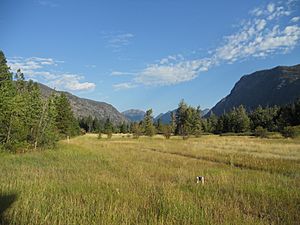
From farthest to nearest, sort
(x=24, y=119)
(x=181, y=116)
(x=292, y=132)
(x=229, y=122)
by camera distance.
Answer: (x=229, y=122), (x=181, y=116), (x=292, y=132), (x=24, y=119)

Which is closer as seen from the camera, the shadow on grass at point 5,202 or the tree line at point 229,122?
the shadow on grass at point 5,202

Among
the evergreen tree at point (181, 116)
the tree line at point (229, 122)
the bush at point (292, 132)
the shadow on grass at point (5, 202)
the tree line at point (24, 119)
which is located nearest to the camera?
the shadow on grass at point (5, 202)

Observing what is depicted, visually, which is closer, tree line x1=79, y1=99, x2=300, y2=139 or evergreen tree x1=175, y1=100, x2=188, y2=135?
tree line x1=79, y1=99, x2=300, y2=139

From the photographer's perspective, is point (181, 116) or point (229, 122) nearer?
point (181, 116)

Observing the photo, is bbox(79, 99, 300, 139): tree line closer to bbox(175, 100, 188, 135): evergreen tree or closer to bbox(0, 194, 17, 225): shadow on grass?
bbox(175, 100, 188, 135): evergreen tree

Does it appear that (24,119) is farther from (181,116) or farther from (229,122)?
(229,122)

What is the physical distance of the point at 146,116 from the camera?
96875mm

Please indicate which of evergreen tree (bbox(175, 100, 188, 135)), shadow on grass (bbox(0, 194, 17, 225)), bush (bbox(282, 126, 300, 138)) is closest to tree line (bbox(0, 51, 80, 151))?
shadow on grass (bbox(0, 194, 17, 225))

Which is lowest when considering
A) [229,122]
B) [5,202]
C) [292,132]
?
[5,202]

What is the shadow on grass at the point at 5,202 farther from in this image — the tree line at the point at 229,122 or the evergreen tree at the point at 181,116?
the evergreen tree at the point at 181,116

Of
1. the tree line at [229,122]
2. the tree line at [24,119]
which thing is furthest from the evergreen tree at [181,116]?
the tree line at [24,119]

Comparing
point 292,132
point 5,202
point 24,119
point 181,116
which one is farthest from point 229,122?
point 5,202

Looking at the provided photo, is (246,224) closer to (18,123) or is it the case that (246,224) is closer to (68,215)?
(68,215)

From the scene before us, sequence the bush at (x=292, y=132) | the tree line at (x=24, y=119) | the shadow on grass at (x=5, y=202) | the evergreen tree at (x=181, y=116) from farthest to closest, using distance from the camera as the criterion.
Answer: the evergreen tree at (x=181, y=116), the bush at (x=292, y=132), the tree line at (x=24, y=119), the shadow on grass at (x=5, y=202)
